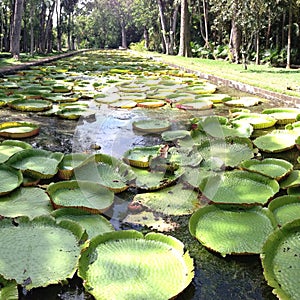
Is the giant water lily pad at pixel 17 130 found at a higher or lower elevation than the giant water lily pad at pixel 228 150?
higher

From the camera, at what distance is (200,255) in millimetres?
2062

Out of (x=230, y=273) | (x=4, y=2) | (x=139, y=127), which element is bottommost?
(x=230, y=273)

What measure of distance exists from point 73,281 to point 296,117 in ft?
12.7

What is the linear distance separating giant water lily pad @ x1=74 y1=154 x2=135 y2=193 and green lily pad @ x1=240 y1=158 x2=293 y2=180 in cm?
97

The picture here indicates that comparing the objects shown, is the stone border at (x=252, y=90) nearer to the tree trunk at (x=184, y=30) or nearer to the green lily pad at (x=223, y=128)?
the green lily pad at (x=223, y=128)

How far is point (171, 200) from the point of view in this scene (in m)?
2.61

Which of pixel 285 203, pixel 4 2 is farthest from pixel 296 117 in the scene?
pixel 4 2

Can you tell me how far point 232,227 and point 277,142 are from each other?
1.95 metres

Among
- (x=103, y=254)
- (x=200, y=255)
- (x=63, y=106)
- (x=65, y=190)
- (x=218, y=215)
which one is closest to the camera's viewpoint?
(x=103, y=254)

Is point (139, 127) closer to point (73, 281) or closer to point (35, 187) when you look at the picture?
point (35, 187)

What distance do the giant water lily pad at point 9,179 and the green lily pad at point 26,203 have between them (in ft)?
0.14

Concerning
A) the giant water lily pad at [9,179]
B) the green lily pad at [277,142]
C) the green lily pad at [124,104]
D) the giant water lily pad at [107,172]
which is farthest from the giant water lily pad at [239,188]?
the green lily pad at [124,104]

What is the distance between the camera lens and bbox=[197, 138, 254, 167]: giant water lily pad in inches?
133

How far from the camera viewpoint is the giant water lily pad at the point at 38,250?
5.61 ft
